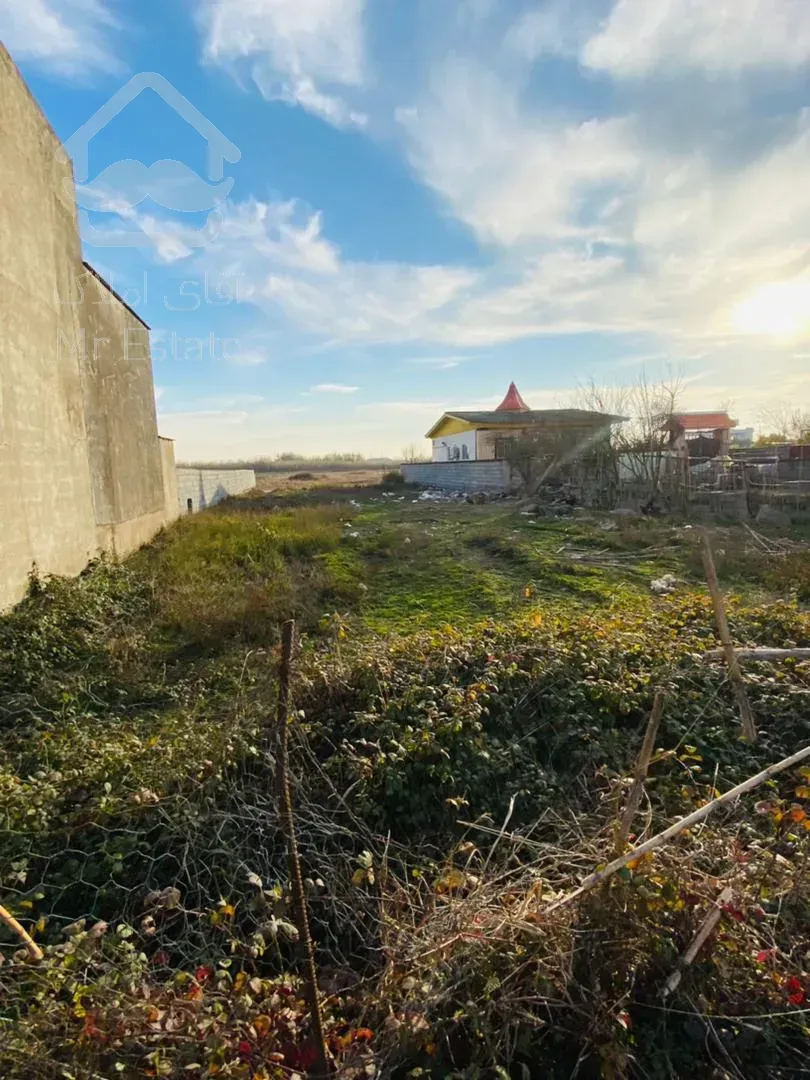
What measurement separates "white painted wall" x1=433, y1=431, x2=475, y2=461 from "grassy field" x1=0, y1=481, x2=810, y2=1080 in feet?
66.0

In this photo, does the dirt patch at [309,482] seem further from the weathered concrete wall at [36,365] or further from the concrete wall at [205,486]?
the weathered concrete wall at [36,365]

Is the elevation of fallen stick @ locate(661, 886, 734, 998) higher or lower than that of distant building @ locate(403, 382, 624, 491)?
lower

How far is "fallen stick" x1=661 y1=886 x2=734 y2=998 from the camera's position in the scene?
1630 mm

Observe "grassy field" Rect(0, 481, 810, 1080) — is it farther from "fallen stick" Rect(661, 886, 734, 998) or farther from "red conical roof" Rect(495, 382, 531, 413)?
"red conical roof" Rect(495, 382, 531, 413)

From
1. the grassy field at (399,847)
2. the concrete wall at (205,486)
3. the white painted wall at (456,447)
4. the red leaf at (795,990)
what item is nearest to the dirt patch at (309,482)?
the concrete wall at (205,486)

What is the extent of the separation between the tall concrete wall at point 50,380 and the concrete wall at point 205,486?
4.52m

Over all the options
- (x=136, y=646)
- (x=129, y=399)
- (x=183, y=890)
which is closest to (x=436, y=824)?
(x=183, y=890)

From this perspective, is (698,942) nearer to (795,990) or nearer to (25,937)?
(795,990)

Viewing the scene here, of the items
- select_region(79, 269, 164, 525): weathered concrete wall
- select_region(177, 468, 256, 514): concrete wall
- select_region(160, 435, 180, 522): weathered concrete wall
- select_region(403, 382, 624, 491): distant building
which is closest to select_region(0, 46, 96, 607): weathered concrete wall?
select_region(79, 269, 164, 525): weathered concrete wall

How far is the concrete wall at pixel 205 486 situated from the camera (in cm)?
1284

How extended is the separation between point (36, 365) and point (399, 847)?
546cm

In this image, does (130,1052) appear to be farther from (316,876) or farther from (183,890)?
(316,876)

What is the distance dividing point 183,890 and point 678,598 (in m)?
4.47

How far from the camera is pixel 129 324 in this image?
8.89m
